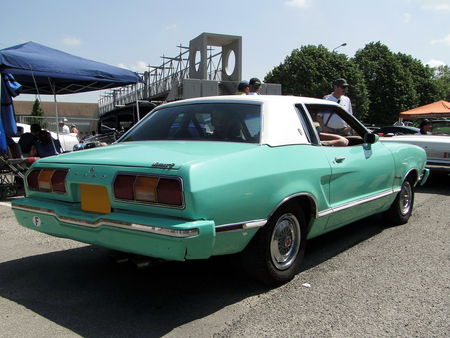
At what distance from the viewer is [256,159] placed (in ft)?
9.33

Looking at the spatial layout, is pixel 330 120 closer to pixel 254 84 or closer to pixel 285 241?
pixel 285 241

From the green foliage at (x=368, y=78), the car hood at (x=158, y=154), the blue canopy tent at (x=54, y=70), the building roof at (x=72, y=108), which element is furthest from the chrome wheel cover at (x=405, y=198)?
the building roof at (x=72, y=108)

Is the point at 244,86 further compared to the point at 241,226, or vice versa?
the point at 244,86

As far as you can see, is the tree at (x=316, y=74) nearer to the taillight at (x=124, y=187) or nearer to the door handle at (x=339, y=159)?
the door handle at (x=339, y=159)

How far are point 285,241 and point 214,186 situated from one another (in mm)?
980

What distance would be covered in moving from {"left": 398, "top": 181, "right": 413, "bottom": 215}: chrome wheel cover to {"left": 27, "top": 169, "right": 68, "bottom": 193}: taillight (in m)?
3.86

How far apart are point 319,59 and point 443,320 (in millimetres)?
39984

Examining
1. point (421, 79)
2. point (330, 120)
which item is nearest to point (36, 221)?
point (330, 120)

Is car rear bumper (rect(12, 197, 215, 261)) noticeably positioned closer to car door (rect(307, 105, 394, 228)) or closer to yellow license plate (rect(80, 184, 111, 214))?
yellow license plate (rect(80, 184, 111, 214))

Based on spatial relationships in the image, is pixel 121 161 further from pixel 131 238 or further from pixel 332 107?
pixel 332 107

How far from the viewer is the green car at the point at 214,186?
97.1 inches

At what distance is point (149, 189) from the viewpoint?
2535mm

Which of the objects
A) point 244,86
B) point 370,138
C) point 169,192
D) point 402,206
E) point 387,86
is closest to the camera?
point 169,192

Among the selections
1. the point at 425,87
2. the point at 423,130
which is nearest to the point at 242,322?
the point at 423,130
